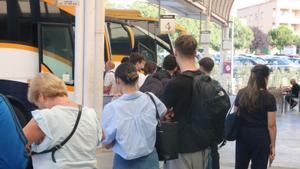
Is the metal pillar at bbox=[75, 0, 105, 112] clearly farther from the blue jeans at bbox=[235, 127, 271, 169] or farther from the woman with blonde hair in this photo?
the woman with blonde hair

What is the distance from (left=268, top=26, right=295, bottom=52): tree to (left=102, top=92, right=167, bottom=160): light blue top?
3356 inches

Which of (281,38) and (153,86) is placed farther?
(281,38)

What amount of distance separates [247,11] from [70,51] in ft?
417

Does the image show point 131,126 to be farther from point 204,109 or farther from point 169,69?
point 169,69

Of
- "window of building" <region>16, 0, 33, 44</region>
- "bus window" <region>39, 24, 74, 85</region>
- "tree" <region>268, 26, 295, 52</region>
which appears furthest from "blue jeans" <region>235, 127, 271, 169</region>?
"tree" <region>268, 26, 295, 52</region>

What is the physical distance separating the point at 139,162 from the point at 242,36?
271ft

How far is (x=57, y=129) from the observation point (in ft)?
12.1

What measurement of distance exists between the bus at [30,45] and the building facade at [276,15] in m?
112

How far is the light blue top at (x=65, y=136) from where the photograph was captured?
145 inches

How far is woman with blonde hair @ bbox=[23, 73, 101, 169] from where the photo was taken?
12.0ft

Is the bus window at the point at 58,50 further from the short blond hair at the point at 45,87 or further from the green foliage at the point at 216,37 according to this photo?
the green foliage at the point at 216,37

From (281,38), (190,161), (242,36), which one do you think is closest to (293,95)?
(190,161)

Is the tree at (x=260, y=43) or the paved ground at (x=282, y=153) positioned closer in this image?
the paved ground at (x=282, y=153)

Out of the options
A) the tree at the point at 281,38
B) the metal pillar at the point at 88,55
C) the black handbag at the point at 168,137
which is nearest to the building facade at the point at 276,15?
the tree at the point at 281,38
